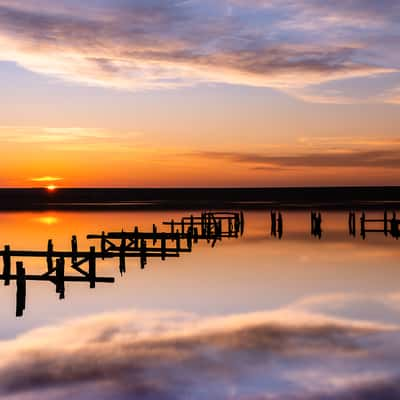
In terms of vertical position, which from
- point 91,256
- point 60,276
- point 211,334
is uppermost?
point 91,256

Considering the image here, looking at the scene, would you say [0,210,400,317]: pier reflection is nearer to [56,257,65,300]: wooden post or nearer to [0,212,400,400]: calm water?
[56,257,65,300]: wooden post

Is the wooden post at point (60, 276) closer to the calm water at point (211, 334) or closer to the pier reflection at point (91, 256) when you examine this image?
the pier reflection at point (91, 256)

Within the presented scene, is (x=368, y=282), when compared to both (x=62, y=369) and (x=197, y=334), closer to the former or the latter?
(x=197, y=334)

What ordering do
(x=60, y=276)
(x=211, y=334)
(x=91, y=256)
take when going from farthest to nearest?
1. (x=91, y=256)
2. (x=60, y=276)
3. (x=211, y=334)

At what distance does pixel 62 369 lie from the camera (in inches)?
675

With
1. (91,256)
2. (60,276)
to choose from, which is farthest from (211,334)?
(91,256)

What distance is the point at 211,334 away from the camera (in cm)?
2058

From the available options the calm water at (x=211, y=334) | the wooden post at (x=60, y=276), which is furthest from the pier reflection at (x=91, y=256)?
the calm water at (x=211, y=334)

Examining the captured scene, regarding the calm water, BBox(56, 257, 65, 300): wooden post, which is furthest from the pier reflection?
the calm water

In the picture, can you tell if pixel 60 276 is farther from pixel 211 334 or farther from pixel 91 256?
pixel 211 334

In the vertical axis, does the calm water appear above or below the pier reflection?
below

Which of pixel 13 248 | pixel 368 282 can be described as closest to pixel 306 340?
pixel 368 282

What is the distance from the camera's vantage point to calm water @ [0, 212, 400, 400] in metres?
15.9

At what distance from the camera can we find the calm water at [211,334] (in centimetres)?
1590
